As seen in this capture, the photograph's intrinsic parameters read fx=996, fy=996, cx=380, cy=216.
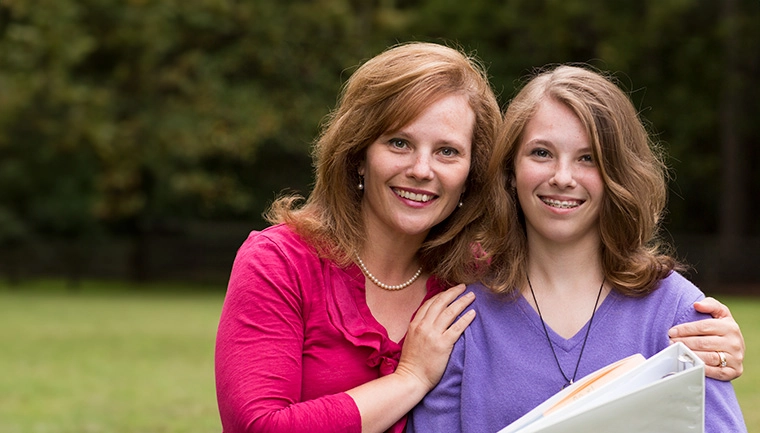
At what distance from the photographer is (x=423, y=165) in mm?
3137

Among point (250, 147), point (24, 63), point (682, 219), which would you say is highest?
point (24, 63)

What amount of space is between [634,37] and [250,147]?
33.6ft

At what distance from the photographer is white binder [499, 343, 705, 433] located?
2426 millimetres

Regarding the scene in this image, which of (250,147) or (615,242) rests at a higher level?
(615,242)

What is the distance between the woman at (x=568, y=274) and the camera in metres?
2.94

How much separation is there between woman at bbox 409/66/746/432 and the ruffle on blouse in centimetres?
21

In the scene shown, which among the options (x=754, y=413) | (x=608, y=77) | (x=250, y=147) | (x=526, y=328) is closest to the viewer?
(x=526, y=328)

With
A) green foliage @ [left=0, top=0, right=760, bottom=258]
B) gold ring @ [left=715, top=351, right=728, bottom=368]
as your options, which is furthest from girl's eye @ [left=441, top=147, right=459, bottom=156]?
green foliage @ [left=0, top=0, right=760, bottom=258]

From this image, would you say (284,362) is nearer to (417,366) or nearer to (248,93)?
(417,366)

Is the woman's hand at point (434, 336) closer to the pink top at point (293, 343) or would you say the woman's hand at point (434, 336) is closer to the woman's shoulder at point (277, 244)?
the pink top at point (293, 343)

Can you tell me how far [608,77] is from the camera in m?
3.34

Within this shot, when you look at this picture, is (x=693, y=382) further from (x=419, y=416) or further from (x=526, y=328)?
(x=419, y=416)

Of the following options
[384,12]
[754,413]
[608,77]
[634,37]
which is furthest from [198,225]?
[608,77]

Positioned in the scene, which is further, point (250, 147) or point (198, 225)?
point (198, 225)
